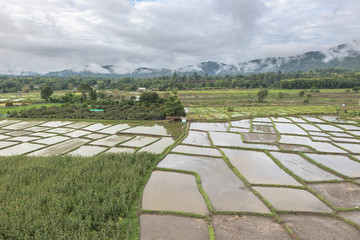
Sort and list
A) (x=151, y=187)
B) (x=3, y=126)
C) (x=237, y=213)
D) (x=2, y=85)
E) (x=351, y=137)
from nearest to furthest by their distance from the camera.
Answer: (x=237, y=213)
(x=151, y=187)
(x=351, y=137)
(x=3, y=126)
(x=2, y=85)

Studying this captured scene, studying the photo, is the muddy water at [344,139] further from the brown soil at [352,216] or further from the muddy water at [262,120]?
the brown soil at [352,216]

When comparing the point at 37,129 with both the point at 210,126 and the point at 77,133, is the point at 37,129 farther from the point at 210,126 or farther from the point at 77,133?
the point at 210,126

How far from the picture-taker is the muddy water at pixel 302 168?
14578 mm

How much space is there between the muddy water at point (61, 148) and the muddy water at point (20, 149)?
1480 millimetres

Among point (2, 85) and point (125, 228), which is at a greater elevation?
Result: point (2, 85)

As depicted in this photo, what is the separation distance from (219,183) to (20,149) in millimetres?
21322

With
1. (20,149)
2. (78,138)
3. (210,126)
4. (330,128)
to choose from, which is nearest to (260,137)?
(210,126)

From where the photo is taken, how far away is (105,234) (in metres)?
8.77

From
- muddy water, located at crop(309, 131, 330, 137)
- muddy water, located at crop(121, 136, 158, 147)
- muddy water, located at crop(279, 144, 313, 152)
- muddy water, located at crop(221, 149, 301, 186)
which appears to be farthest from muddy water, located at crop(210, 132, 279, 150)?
muddy water, located at crop(309, 131, 330, 137)

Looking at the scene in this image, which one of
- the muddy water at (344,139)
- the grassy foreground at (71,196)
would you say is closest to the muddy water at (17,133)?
the grassy foreground at (71,196)

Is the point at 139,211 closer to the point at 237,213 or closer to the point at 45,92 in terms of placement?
the point at 237,213

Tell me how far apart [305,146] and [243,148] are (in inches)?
280

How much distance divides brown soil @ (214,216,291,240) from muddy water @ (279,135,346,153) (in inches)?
566

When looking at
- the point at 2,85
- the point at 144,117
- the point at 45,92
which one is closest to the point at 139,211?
the point at 144,117
